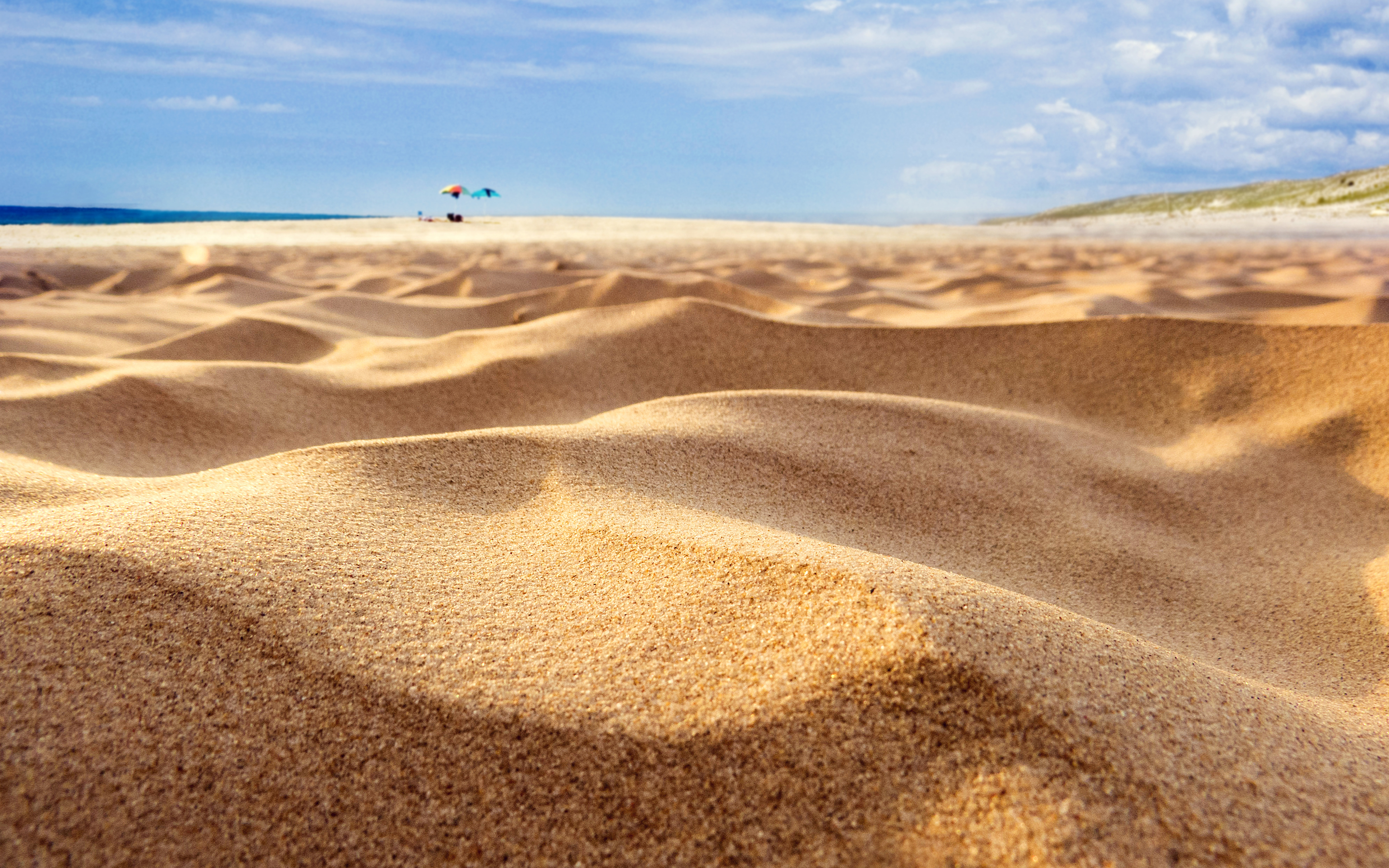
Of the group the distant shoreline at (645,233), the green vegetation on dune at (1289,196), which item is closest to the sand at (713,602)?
the distant shoreline at (645,233)

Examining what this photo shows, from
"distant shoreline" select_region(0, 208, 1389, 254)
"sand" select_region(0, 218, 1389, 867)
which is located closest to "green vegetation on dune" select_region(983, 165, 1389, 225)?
"distant shoreline" select_region(0, 208, 1389, 254)

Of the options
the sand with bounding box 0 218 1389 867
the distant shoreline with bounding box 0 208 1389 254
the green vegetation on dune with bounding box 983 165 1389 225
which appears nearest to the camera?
the sand with bounding box 0 218 1389 867

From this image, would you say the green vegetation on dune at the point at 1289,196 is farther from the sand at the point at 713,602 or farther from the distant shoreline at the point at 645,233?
the sand at the point at 713,602

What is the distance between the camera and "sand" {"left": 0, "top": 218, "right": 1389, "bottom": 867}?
661 mm

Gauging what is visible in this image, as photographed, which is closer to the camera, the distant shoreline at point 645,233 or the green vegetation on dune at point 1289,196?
the distant shoreline at point 645,233

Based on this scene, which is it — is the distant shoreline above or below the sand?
above

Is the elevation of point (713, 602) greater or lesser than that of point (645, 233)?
lesser

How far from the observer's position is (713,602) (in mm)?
939

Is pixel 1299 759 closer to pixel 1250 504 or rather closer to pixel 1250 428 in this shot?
pixel 1250 504

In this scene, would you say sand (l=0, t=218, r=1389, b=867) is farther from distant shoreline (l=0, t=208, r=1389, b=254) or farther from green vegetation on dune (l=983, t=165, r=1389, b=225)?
green vegetation on dune (l=983, t=165, r=1389, b=225)

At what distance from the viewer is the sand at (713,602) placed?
66 cm

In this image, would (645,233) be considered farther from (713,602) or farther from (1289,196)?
(1289,196)

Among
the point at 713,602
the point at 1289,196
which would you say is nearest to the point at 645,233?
the point at 713,602

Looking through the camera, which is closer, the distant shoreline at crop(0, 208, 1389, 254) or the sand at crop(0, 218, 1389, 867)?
the sand at crop(0, 218, 1389, 867)
